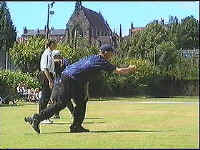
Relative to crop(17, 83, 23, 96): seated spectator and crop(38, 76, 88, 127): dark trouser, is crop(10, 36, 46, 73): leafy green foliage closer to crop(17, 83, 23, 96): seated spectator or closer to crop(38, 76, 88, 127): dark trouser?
crop(17, 83, 23, 96): seated spectator

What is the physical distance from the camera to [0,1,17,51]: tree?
90.2 metres

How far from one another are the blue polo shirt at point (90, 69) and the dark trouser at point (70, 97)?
0.14m

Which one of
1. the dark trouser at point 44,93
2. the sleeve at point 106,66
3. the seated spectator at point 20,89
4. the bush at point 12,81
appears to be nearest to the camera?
the sleeve at point 106,66

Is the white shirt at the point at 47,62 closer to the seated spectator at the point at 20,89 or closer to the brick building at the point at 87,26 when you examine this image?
the seated spectator at the point at 20,89

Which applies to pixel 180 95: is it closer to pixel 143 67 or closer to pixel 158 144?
pixel 143 67

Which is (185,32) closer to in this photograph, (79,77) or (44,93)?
(44,93)

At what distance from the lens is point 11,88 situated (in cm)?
4012

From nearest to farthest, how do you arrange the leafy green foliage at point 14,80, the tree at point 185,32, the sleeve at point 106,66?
the sleeve at point 106,66 → the leafy green foliage at point 14,80 → the tree at point 185,32

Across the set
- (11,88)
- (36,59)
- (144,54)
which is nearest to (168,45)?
(144,54)

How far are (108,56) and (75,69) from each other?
0.71m

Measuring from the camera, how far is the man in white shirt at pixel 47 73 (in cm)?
1166

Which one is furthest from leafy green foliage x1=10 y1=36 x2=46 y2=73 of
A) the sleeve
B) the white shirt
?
the sleeve

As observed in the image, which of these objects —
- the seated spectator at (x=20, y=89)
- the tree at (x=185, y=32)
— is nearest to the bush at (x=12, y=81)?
the seated spectator at (x=20, y=89)

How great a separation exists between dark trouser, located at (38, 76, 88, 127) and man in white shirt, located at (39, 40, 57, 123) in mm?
1049
